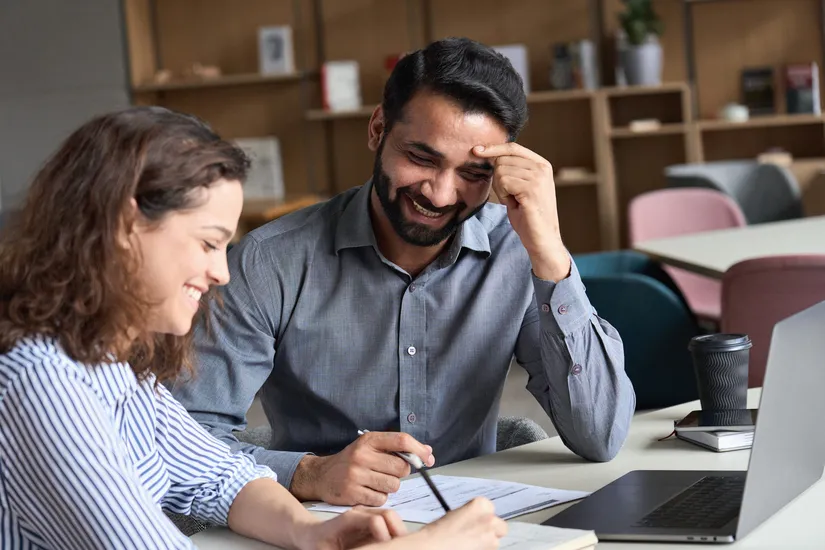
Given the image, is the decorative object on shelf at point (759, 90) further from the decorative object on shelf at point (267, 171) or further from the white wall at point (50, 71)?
the white wall at point (50, 71)

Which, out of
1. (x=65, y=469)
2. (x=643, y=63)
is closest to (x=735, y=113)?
(x=643, y=63)

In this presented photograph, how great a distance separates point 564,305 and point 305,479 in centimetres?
50

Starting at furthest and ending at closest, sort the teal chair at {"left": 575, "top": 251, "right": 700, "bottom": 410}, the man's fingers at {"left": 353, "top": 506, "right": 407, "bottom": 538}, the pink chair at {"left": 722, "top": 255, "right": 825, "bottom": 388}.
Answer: the teal chair at {"left": 575, "top": 251, "right": 700, "bottom": 410} → the pink chair at {"left": 722, "top": 255, "right": 825, "bottom": 388} → the man's fingers at {"left": 353, "top": 506, "right": 407, "bottom": 538}

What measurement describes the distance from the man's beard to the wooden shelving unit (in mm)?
4927

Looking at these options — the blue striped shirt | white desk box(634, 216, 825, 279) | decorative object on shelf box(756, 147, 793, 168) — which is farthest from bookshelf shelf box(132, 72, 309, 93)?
the blue striped shirt

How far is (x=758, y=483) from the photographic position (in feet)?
4.28

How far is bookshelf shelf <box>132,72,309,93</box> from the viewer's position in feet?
23.5

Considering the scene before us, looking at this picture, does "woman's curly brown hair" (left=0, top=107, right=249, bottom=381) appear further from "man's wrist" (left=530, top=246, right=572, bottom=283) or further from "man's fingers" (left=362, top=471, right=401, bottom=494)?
"man's wrist" (left=530, top=246, right=572, bottom=283)

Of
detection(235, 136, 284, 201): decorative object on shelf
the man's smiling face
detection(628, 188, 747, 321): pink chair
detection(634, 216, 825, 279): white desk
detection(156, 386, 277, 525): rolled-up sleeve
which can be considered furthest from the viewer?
detection(235, 136, 284, 201): decorative object on shelf

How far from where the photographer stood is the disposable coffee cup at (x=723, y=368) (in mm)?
1773

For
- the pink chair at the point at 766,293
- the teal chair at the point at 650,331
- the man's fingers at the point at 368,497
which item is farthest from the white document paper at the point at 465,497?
the teal chair at the point at 650,331

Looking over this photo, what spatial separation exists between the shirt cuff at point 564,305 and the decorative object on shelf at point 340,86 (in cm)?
535

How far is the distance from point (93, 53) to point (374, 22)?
1814mm

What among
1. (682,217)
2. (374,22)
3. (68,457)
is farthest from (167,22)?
(68,457)
